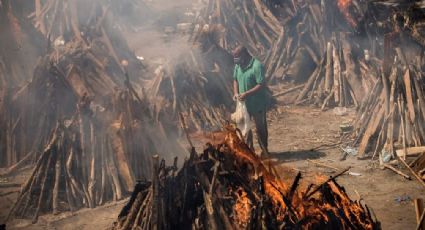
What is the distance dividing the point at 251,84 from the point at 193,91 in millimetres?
3428

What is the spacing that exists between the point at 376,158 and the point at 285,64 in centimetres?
669

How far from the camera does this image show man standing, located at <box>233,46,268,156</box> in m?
8.85

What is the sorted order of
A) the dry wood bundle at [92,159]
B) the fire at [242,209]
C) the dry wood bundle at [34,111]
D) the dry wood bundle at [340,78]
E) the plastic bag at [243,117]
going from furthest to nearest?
1. the dry wood bundle at [340,78]
2. the dry wood bundle at [34,111]
3. the plastic bag at [243,117]
4. the dry wood bundle at [92,159]
5. the fire at [242,209]

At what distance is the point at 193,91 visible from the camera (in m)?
12.2

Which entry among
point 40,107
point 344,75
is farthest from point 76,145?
point 344,75

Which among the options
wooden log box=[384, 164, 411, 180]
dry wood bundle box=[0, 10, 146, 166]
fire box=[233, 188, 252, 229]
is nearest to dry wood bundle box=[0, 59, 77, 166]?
dry wood bundle box=[0, 10, 146, 166]

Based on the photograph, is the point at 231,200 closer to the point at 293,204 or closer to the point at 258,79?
the point at 293,204

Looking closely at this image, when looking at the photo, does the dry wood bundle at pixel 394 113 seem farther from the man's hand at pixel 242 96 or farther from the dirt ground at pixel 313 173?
the man's hand at pixel 242 96

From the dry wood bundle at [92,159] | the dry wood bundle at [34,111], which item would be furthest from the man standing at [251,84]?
the dry wood bundle at [34,111]

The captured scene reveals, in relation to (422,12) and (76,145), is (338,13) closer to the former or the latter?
(422,12)

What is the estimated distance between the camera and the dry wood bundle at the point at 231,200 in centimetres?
492

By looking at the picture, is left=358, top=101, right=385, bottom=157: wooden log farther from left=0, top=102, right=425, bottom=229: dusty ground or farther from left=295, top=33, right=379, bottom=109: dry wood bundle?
left=295, top=33, right=379, bottom=109: dry wood bundle

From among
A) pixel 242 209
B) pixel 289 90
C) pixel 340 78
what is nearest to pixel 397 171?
pixel 242 209

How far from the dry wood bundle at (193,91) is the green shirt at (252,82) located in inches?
96.3
